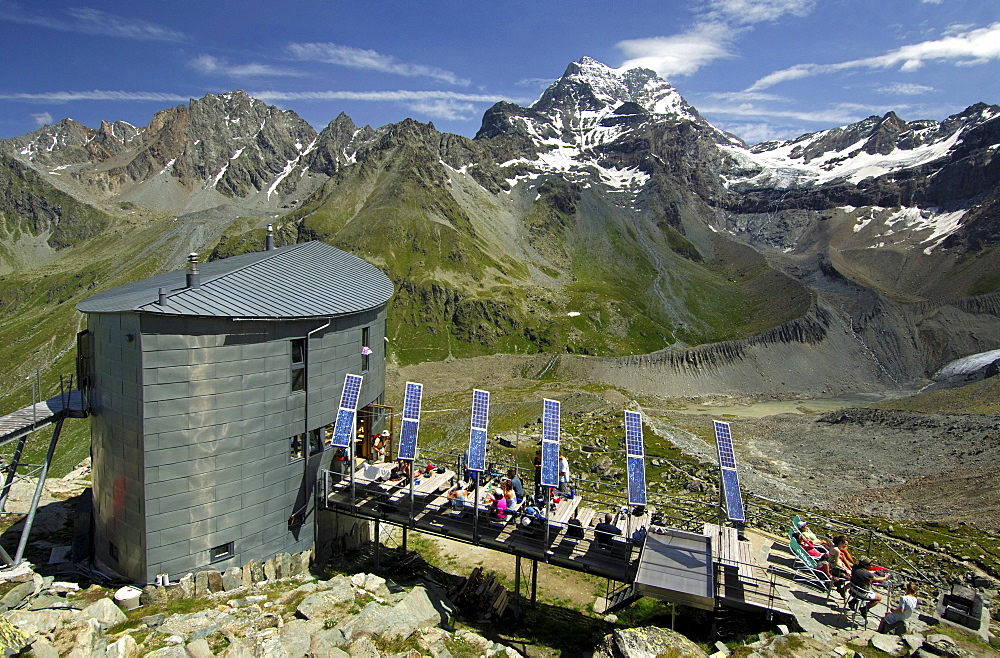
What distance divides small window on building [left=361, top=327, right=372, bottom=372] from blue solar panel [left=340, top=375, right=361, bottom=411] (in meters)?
3.67

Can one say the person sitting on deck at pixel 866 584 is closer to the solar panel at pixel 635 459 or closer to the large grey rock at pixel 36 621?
the solar panel at pixel 635 459

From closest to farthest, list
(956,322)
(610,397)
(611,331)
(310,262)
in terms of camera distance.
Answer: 1. (310,262)
2. (610,397)
3. (956,322)
4. (611,331)

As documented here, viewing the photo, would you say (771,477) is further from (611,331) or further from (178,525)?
(611,331)

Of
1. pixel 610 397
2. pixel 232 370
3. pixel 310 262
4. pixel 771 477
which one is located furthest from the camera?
pixel 610 397

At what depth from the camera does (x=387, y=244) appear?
14638cm

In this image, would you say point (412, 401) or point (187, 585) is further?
point (412, 401)

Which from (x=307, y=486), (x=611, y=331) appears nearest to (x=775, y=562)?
(x=307, y=486)

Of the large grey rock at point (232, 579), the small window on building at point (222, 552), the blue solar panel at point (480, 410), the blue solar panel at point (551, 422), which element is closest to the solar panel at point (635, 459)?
the blue solar panel at point (551, 422)

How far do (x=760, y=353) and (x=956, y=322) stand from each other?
48.9m

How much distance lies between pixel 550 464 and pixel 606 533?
3219mm

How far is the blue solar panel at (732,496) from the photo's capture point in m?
19.7

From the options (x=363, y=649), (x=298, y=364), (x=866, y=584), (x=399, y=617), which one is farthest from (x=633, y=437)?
(x=298, y=364)

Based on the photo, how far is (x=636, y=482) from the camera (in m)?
21.6

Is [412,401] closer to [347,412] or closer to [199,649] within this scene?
[347,412]
